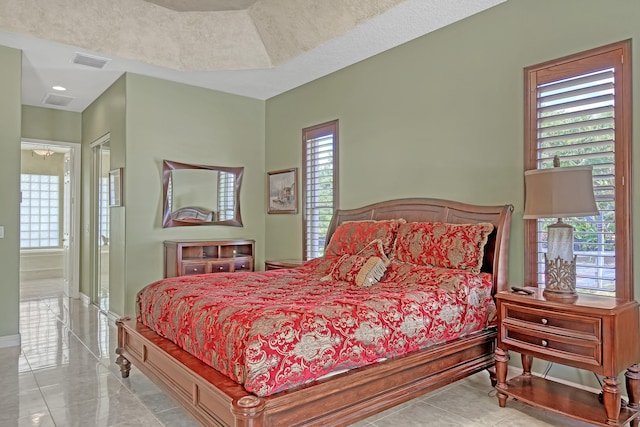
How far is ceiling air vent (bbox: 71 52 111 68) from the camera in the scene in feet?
14.5

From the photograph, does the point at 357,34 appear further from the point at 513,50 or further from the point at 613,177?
the point at 613,177

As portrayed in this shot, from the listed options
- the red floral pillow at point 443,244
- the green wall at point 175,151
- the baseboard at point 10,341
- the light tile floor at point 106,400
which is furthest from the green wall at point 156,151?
the red floral pillow at point 443,244

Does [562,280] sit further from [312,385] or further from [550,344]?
[312,385]

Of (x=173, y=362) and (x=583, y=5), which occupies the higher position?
(x=583, y=5)

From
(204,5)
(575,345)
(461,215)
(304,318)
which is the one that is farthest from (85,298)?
(575,345)

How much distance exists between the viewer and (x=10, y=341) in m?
4.24

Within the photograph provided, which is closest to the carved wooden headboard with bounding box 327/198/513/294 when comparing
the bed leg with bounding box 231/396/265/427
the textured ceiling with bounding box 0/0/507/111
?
the textured ceiling with bounding box 0/0/507/111

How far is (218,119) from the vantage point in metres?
5.75

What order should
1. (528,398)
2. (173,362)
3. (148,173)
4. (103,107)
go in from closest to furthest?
(173,362) → (528,398) → (148,173) → (103,107)

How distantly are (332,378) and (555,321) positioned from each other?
1.45 metres

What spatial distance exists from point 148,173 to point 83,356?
87.7 inches

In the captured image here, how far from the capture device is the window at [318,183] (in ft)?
16.6

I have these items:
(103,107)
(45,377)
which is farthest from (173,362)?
(103,107)

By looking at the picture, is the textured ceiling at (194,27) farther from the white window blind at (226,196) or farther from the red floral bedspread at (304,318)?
the red floral bedspread at (304,318)
